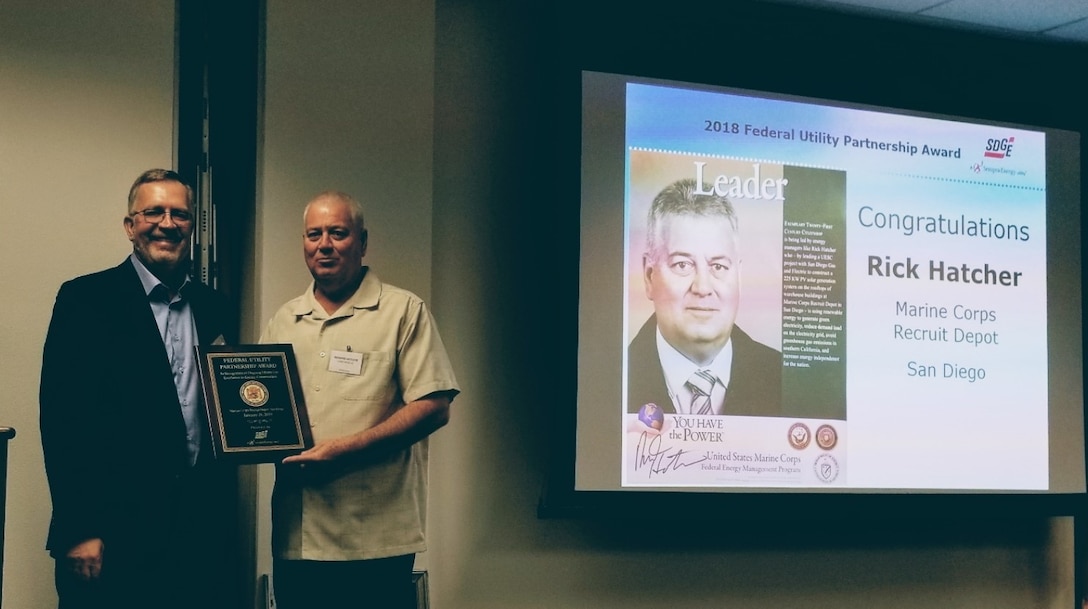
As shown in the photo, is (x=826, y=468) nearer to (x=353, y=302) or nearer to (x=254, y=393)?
(x=353, y=302)

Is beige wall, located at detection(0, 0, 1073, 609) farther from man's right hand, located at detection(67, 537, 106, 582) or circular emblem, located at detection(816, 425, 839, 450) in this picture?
man's right hand, located at detection(67, 537, 106, 582)

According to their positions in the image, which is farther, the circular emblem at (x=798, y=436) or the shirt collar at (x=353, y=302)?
the circular emblem at (x=798, y=436)

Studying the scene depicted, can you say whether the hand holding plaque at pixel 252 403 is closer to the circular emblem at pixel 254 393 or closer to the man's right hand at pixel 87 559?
A: the circular emblem at pixel 254 393

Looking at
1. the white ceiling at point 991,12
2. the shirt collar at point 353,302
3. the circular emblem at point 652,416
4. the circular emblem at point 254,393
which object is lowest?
the circular emblem at point 652,416

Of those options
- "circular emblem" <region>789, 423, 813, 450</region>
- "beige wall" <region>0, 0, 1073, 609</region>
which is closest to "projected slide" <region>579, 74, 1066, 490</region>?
"circular emblem" <region>789, 423, 813, 450</region>

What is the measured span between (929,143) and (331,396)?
8.52ft

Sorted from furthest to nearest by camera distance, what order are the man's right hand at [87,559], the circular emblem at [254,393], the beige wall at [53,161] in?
1. the beige wall at [53,161]
2. the circular emblem at [254,393]
3. the man's right hand at [87,559]

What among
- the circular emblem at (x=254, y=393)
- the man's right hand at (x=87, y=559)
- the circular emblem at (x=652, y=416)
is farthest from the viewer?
the circular emblem at (x=652, y=416)

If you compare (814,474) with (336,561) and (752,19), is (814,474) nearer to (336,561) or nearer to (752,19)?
(752,19)

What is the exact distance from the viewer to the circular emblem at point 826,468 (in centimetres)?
413

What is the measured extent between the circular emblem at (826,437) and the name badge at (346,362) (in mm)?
1927

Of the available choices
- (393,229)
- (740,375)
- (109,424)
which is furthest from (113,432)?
(740,375)

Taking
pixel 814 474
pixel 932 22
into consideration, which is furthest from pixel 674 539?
pixel 932 22

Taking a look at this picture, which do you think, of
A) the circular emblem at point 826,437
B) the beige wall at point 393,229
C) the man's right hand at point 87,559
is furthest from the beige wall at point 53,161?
the circular emblem at point 826,437
